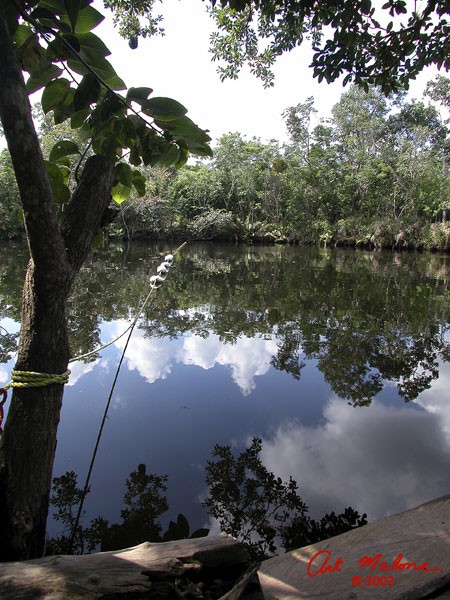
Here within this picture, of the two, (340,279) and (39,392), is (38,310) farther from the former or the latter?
(340,279)

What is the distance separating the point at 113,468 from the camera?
224 cm

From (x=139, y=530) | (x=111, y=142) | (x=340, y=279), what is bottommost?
(x=139, y=530)

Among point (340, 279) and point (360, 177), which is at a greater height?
point (360, 177)

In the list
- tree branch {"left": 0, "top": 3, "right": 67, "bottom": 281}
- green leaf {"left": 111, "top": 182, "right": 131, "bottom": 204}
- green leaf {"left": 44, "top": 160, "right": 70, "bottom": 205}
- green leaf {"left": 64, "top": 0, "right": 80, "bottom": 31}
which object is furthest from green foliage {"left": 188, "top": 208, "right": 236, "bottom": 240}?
green leaf {"left": 64, "top": 0, "right": 80, "bottom": 31}

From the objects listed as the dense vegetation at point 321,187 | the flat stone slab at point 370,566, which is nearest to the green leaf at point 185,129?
the flat stone slab at point 370,566

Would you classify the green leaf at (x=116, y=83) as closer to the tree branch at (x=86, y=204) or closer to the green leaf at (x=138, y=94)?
the green leaf at (x=138, y=94)

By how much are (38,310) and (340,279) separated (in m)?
8.49

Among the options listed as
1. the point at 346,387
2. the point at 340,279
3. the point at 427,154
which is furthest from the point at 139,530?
the point at 427,154

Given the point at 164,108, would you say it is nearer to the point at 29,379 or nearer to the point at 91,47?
the point at 91,47

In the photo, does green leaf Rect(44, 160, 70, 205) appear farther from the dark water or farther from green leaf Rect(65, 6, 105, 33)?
→ the dark water

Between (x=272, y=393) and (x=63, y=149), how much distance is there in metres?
2.77

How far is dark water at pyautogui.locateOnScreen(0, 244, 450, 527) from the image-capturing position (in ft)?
7.36

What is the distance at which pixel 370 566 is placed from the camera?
3.74ft
